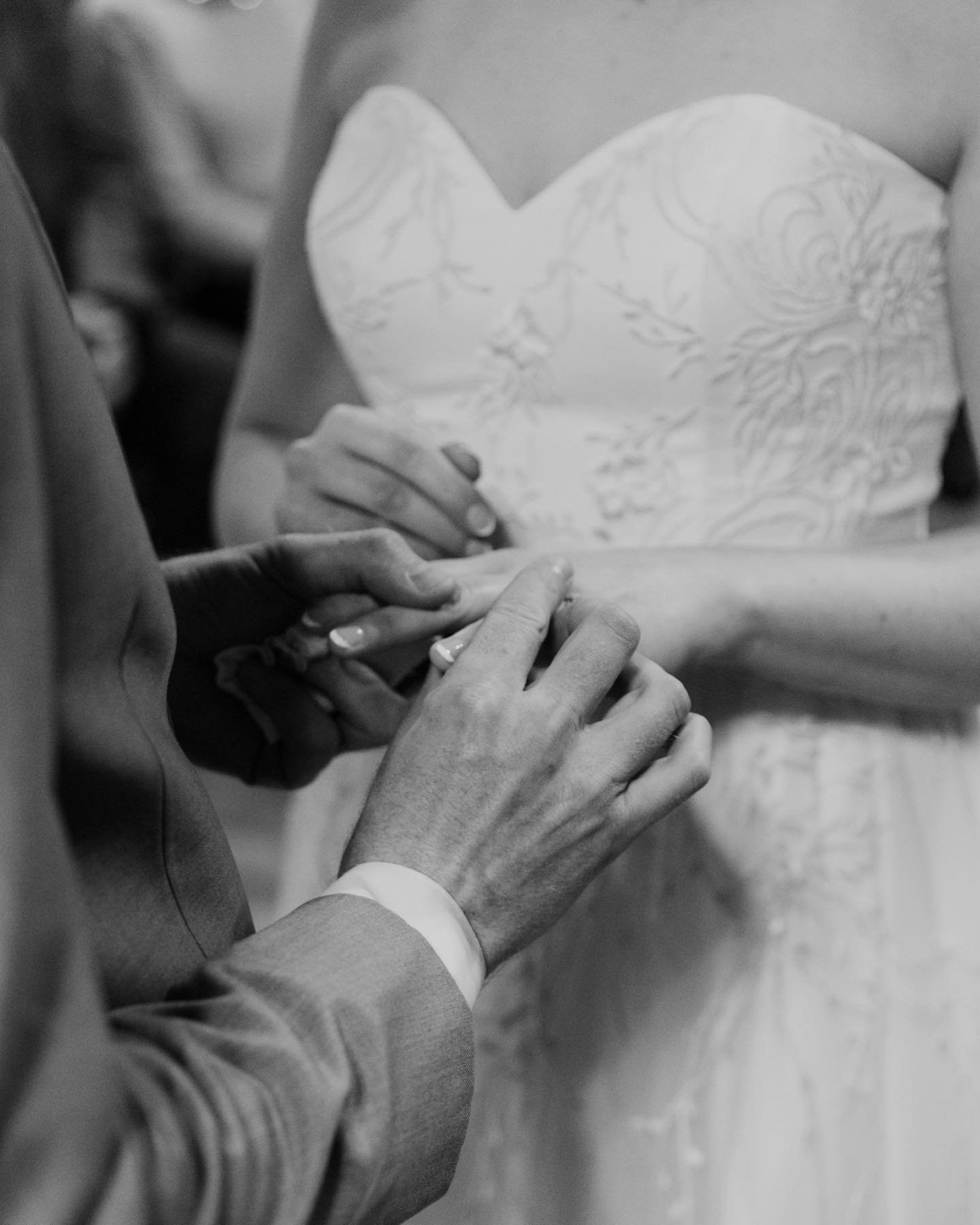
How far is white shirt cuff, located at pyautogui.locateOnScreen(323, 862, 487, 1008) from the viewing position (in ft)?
2.16

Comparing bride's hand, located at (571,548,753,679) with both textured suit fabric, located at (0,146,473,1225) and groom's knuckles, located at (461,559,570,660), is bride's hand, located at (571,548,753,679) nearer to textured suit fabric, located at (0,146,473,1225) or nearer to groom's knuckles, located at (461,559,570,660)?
groom's knuckles, located at (461,559,570,660)

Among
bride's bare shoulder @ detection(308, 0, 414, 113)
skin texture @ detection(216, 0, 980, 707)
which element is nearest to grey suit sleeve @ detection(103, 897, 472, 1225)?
skin texture @ detection(216, 0, 980, 707)

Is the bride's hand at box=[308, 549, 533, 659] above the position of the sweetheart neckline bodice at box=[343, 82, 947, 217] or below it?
below

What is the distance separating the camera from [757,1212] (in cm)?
93

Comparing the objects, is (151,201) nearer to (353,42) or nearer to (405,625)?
(353,42)

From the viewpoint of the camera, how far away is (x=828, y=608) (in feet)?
3.20

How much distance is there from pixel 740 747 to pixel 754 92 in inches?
19.4

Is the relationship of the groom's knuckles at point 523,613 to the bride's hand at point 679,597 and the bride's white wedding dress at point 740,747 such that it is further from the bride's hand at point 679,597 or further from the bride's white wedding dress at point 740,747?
the bride's white wedding dress at point 740,747

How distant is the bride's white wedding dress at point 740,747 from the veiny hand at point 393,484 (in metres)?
0.09

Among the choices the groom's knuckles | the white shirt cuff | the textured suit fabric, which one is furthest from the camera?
the groom's knuckles

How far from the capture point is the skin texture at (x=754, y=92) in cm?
96

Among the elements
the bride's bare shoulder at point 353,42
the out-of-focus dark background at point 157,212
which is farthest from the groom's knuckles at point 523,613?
the out-of-focus dark background at point 157,212

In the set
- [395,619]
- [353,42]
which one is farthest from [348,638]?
[353,42]

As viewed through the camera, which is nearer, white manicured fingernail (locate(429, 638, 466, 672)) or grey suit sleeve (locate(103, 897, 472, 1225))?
grey suit sleeve (locate(103, 897, 472, 1225))
